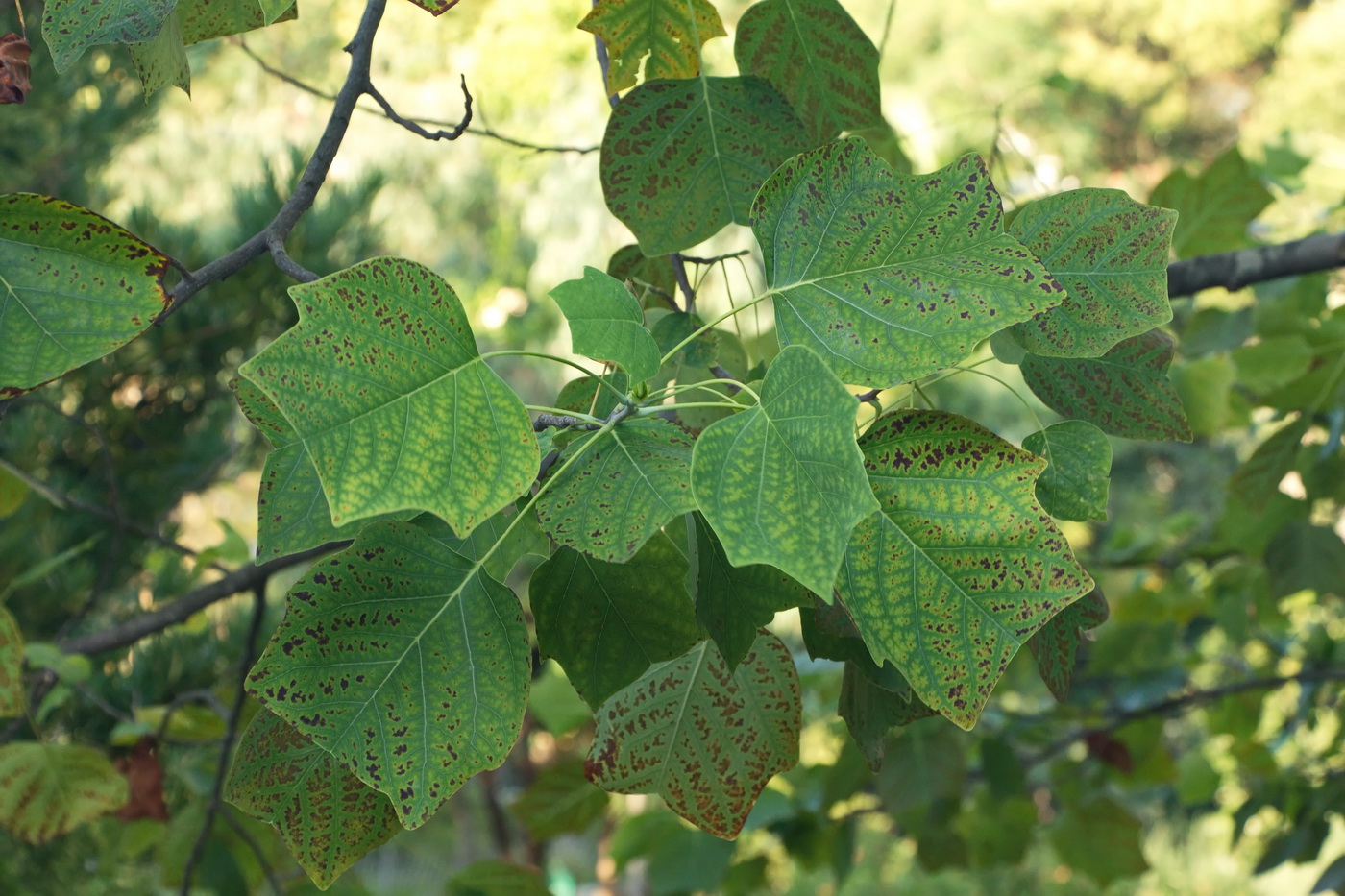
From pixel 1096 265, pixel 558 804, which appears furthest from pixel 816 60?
pixel 558 804

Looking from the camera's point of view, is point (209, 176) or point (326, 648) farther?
point (209, 176)

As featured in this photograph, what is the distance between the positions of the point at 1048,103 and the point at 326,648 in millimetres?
7740

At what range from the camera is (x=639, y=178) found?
1.49ft

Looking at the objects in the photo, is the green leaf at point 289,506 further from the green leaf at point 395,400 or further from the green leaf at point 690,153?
the green leaf at point 690,153

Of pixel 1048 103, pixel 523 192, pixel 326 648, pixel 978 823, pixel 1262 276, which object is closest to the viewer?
pixel 326 648

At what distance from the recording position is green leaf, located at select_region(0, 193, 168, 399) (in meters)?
0.30

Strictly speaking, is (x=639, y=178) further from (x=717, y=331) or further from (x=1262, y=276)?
(x=1262, y=276)

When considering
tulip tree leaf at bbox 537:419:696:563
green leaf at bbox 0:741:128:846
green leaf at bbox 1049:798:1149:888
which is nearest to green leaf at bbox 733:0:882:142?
tulip tree leaf at bbox 537:419:696:563

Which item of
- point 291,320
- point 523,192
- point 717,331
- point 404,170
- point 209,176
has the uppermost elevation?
point 209,176

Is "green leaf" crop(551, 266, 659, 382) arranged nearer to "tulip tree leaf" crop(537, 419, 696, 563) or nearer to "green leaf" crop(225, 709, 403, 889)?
"tulip tree leaf" crop(537, 419, 696, 563)

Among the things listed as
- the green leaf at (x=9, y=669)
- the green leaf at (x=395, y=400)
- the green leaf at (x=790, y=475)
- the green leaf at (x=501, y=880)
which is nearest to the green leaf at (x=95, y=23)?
the green leaf at (x=395, y=400)

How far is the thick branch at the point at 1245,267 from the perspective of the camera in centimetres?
70

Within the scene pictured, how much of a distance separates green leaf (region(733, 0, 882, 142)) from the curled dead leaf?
305 millimetres

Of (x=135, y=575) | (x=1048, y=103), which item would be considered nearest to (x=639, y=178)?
(x=135, y=575)
